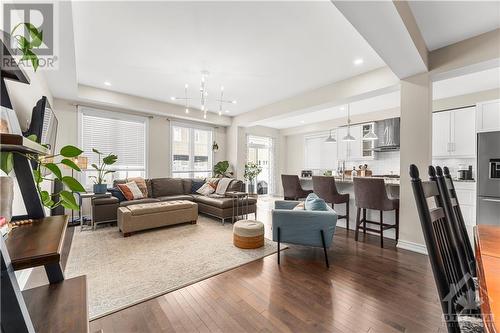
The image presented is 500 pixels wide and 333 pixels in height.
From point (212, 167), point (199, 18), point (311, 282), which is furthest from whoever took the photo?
point (212, 167)

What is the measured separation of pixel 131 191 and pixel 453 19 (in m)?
5.71

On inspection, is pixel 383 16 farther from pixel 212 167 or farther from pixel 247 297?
pixel 212 167

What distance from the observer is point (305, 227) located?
8.48ft

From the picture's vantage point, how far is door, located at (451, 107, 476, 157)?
4500mm

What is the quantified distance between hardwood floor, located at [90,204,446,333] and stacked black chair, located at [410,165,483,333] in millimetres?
838

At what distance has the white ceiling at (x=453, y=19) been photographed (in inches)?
85.8

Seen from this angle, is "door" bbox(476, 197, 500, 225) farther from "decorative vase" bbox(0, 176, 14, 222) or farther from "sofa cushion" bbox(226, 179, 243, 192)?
"decorative vase" bbox(0, 176, 14, 222)

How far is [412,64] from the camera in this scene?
2.81m

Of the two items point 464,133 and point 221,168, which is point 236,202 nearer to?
point 221,168

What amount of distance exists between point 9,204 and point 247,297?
178 centimetres

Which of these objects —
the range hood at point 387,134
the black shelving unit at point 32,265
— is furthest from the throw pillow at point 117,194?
the range hood at point 387,134

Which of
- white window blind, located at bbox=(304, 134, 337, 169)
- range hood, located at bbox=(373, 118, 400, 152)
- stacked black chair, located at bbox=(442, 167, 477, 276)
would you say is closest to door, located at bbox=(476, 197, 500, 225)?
range hood, located at bbox=(373, 118, 400, 152)

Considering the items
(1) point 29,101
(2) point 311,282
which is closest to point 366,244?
(2) point 311,282

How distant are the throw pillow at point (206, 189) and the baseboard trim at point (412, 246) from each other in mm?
3883
